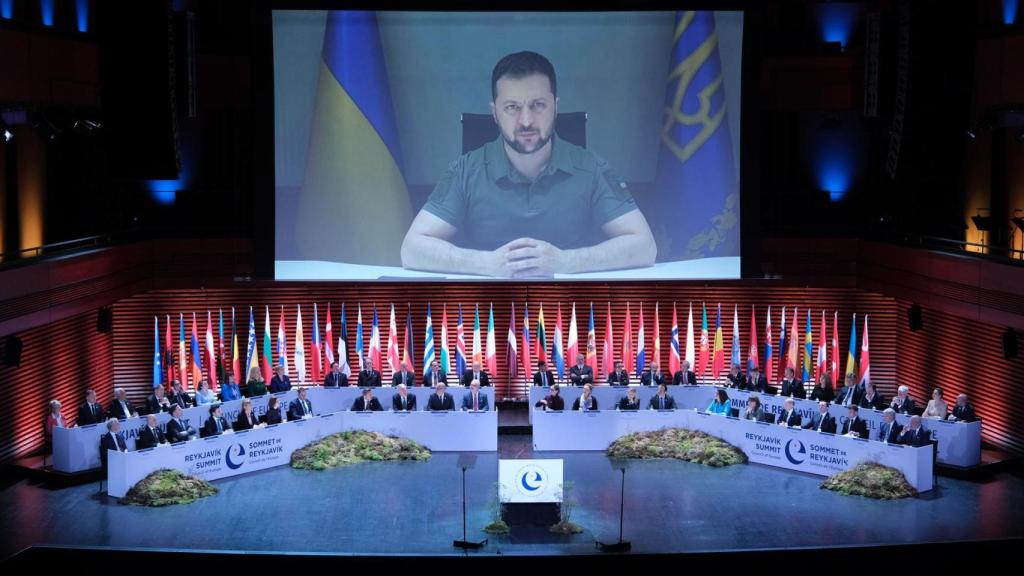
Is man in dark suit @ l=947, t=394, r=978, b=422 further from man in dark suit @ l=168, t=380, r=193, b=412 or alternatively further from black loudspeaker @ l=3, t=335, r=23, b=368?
black loudspeaker @ l=3, t=335, r=23, b=368

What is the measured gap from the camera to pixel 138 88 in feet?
61.0

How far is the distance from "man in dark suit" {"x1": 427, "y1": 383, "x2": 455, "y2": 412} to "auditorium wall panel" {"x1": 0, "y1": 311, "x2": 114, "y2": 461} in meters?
7.20

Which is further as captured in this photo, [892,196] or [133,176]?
[892,196]

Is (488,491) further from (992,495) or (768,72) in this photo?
(768,72)

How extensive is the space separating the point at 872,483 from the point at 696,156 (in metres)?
8.69

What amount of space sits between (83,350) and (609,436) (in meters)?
10.8

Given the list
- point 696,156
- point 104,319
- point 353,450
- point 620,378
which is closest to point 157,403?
point 353,450

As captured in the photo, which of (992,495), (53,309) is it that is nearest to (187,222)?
(53,309)

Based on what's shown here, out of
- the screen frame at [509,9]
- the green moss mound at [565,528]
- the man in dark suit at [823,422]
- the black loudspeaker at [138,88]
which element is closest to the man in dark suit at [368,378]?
the screen frame at [509,9]

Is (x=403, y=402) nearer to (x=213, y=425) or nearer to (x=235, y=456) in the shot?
(x=235, y=456)

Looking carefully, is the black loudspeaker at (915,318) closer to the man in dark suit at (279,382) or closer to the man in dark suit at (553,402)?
the man in dark suit at (553,402)

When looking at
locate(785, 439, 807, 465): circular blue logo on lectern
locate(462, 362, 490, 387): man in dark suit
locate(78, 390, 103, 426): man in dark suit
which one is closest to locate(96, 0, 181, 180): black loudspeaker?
locate(78, 390, 103, 426): man in dark suit

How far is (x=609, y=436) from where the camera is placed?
2280 centimetres

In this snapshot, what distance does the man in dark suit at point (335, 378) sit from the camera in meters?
24.4
